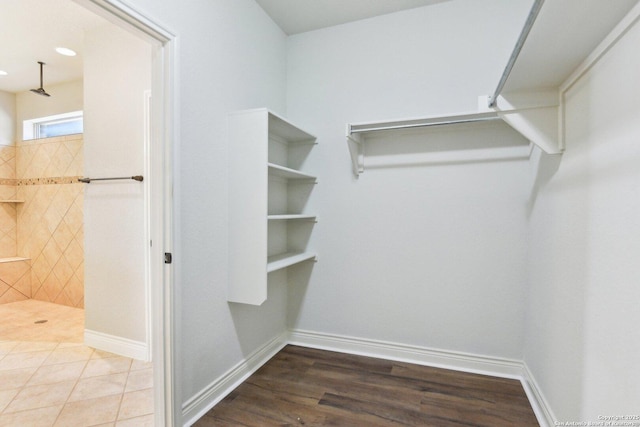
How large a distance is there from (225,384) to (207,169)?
4.22 ft

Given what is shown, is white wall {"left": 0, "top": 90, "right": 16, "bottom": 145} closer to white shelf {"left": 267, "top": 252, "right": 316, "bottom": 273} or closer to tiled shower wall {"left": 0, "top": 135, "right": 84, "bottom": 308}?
tiled shower wall {"left": 0, "top": 135, "right": 84, "bottom": 308}

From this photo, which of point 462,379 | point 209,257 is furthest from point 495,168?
point 209,257

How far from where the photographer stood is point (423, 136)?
229cm

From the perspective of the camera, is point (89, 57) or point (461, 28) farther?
point (89, 57)

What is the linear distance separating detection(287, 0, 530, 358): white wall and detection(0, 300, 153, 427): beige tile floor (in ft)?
3.99

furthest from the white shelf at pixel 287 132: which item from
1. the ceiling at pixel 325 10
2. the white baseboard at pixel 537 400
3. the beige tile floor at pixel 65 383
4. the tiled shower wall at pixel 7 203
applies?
the tiled shower wall at pixel 7 203

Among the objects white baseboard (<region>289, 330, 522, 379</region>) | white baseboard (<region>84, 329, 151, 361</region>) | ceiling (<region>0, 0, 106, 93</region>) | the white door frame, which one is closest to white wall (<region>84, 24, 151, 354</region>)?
white baseboard (<region>84, 329, 151, 361</region>)

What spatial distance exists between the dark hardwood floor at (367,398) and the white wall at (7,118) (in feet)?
15.0

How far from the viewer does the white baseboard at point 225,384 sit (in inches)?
→ 65.2

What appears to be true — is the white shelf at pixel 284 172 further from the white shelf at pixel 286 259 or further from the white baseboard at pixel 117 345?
the white baseboard at pixel 117 345

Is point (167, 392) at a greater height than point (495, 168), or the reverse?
point (495, 168)

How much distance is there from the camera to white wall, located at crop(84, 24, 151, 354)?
93.5 inches

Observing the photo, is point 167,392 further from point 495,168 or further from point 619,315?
point 495,168

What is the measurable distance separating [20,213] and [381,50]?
4772 millimetres
